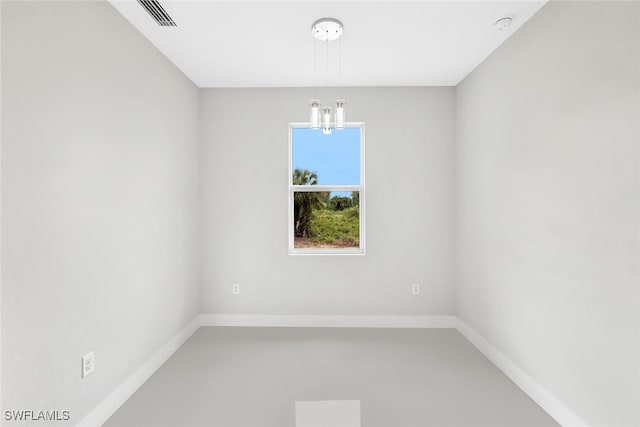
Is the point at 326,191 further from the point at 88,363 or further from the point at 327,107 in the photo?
the point at 88,363

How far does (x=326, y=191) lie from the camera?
370 centimetres

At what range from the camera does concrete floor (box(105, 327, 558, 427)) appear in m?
2.05

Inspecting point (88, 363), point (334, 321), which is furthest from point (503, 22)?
point (88, 363)

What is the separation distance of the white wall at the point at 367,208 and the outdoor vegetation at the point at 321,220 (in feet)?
0.54

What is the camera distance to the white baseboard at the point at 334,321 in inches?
141

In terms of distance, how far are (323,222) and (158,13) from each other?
2.39 metres

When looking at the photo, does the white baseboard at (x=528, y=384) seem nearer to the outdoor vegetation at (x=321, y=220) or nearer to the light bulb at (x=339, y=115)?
the outdoor vegetation at (x=321, y=220)

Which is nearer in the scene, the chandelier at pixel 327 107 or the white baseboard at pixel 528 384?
the white baseboard at pixel 528 384

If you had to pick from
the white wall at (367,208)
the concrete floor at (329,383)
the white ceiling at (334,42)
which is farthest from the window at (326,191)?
the concrete floor at (329,383)

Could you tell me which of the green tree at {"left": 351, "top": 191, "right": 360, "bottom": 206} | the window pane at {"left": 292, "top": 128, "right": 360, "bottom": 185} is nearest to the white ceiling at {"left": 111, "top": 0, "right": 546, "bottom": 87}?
the window pane at {"left": 292, "top": 128, "right": 360, "bottom": 185}

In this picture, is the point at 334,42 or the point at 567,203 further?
the point at 334,42

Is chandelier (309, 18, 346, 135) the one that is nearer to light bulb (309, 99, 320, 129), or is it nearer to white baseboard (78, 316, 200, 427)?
light bulb (309, 99, 320, 129)

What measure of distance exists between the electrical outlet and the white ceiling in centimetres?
219

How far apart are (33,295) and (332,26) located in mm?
2356
